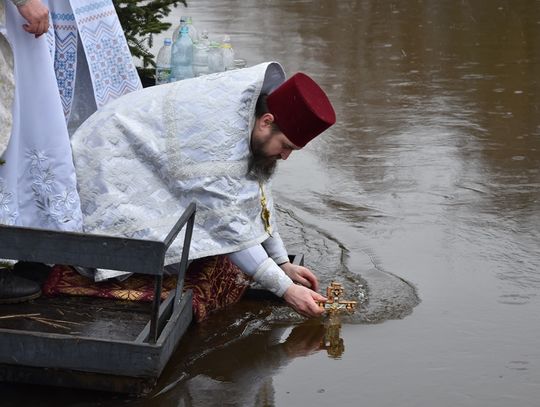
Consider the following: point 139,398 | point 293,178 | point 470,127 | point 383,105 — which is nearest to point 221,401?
point 139,398

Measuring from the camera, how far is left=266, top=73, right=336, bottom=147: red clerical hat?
4719mm

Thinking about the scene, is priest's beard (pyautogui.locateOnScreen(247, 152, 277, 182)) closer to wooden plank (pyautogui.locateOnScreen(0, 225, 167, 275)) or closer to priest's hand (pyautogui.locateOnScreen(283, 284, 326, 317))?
priest's hand (pyautogui.locateOnScreen(283, 284, 326, 317))

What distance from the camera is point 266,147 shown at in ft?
16.0

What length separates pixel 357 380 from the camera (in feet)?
15.0

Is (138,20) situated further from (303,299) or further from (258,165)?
(303,299)

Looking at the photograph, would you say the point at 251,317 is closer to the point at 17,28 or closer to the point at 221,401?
the point at 221,401

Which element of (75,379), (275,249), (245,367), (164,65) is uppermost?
(164,65)

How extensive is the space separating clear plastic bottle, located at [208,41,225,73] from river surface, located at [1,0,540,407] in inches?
38.3

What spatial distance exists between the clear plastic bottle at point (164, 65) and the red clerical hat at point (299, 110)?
5.84 ft

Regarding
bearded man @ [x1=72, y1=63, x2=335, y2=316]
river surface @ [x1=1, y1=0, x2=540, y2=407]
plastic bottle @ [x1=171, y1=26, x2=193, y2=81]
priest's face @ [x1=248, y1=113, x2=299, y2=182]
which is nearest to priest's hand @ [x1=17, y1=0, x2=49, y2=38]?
bearded man @ [x1=72, y1=63, x2=335, y2=316]

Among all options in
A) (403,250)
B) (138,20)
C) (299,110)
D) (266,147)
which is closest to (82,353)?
(266,147)

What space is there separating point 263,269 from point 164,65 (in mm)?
2197

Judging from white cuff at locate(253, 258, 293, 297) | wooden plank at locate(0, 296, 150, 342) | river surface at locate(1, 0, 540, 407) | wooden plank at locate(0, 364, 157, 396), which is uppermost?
white cuff at locate(253, 258, 293, 297)

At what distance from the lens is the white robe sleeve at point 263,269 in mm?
4836
